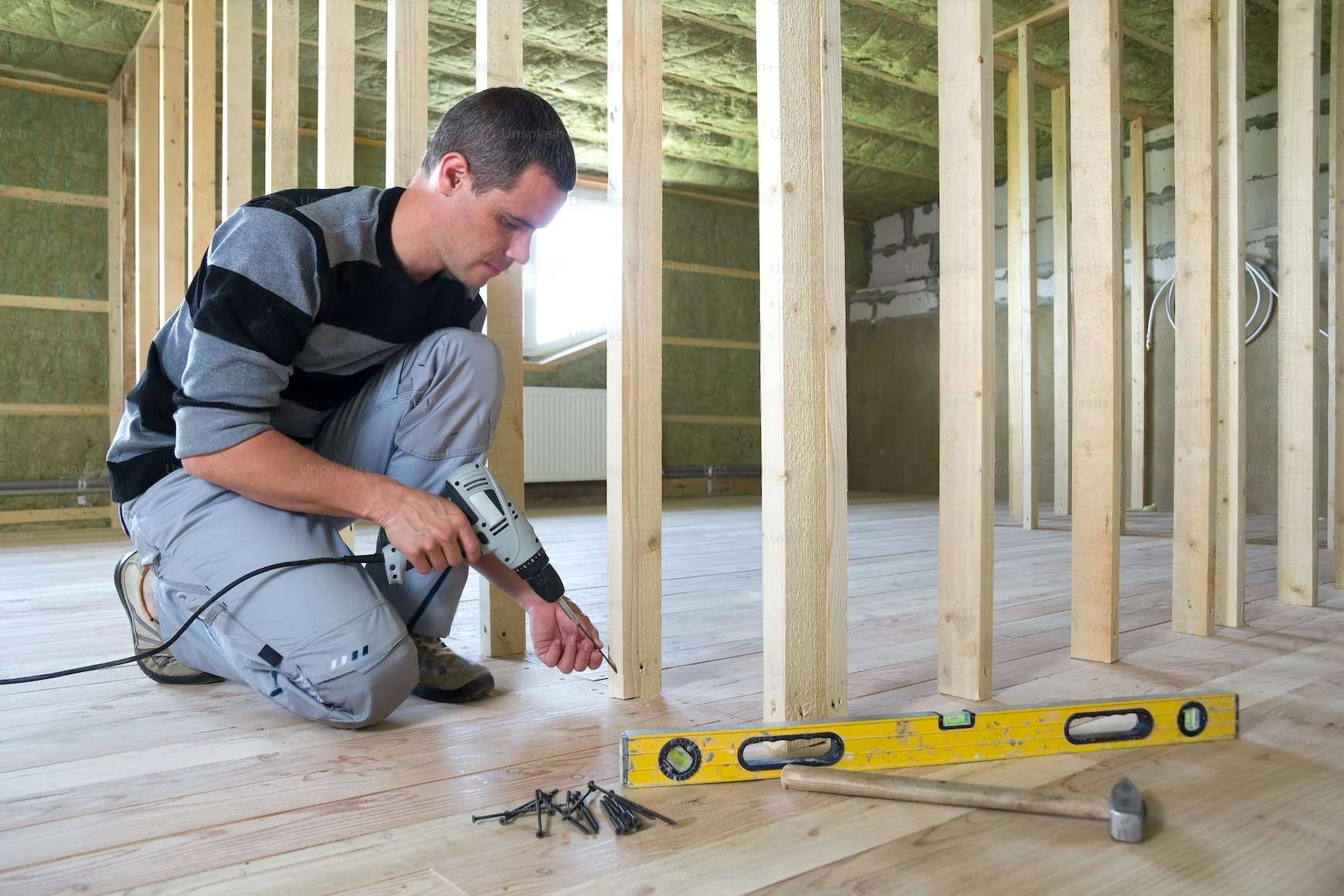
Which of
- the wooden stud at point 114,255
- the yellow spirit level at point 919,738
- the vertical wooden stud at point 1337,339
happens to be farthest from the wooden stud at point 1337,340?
the wooden stud at point 114,255

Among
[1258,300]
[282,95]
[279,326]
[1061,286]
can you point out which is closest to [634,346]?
[279,326]

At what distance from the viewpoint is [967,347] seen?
1.53 metres

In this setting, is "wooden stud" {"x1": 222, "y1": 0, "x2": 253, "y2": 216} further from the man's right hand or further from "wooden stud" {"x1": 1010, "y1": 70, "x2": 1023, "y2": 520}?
"wooden stud" {"x1": 1010, "y1": 70, "x2": 1023, "y2": 520}

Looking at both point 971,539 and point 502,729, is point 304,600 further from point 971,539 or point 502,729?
point 971,539

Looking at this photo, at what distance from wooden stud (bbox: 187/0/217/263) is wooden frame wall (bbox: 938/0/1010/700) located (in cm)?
286

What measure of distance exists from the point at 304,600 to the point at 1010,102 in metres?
5.03

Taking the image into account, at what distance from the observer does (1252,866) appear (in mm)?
921

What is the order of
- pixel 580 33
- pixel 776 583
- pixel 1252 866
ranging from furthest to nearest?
pixel 580 33 → pixel 776 583 → pixel 1252 866

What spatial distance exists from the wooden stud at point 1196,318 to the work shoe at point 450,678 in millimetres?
1585

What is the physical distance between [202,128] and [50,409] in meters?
2.29

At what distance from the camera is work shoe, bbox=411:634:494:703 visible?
153 cm

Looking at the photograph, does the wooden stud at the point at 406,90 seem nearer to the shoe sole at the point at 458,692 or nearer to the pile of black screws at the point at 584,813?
the shoe sole at the point at 458,692

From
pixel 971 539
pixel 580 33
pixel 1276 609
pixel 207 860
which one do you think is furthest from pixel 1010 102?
pixel 207 860

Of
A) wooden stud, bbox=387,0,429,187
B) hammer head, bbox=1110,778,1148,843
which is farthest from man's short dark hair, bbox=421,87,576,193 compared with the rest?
hammer head, bbox=1110,778,1148,843
